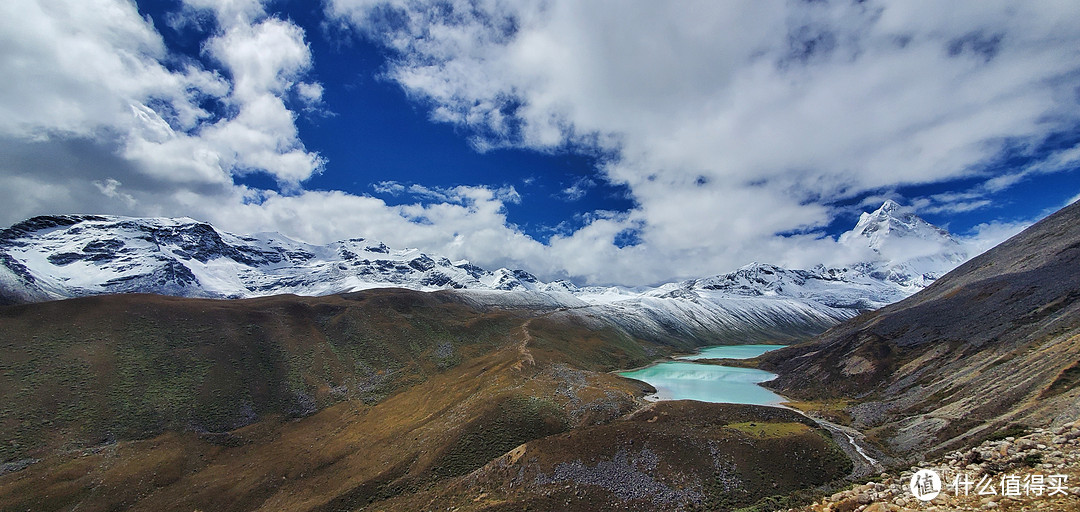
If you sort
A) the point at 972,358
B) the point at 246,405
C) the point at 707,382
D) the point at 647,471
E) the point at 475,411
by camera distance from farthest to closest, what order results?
the point at 707,382
the point at 246,405
the point at 972,358
the point at 475,411
the point at 647,471

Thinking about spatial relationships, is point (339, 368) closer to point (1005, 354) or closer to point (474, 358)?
point (474, 358)

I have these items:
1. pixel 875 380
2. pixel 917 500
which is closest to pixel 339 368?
pixel 917 500

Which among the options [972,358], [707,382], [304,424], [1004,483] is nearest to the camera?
[1004,483]

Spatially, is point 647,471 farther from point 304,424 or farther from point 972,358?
point 304,424

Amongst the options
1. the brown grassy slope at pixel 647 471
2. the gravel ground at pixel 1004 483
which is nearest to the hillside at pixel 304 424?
the brown grassy slope at pixel 647 471

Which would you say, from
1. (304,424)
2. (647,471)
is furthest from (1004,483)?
(304,424)

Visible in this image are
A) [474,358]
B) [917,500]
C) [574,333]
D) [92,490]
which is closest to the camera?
[917,500]

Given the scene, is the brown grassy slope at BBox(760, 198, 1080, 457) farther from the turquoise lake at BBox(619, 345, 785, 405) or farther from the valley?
the turquoise lake at BBox(619, 345, 785, 405)
